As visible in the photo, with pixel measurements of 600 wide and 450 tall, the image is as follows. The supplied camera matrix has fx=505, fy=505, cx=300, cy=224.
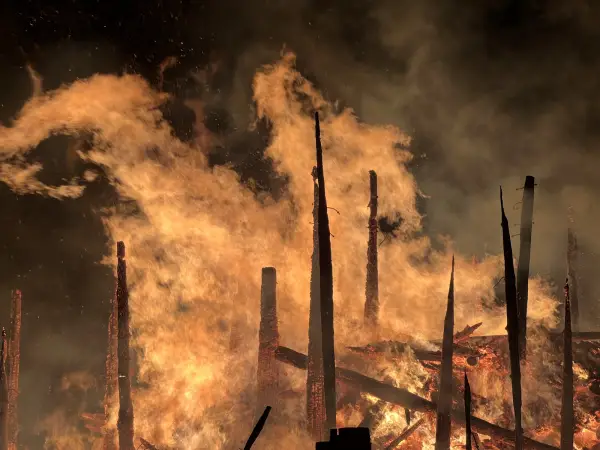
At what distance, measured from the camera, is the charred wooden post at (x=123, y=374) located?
14.8 meters

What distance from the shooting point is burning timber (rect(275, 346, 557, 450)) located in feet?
43.9

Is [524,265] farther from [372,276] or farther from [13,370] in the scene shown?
[13,370]

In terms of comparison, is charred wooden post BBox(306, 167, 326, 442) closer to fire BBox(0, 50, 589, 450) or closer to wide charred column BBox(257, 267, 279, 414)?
wide charred column BBox(257, 267, 279, 414)

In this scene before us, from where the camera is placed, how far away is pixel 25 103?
26.2 meters

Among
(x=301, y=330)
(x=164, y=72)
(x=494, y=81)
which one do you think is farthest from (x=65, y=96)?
(x=494, y=81)

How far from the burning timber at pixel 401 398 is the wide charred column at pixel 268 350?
12.9 inches

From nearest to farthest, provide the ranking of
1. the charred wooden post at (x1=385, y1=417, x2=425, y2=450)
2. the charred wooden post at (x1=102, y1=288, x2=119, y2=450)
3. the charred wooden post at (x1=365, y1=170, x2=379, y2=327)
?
1. the charred wooden post at (x1=385, y1=417, x2=425, y2=450)
2. the charred wooden post at (x1=102, y1=288, x2=119, y2=450)
3. the charred wooden post at (x1=365, y1=170, x2=379, y2=327)

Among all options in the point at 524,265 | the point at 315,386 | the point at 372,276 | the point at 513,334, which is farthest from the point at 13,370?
Result: the point at 524,265

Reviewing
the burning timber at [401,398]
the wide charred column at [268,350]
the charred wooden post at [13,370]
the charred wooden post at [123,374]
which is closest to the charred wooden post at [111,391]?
the charred wooden post at [123,374]

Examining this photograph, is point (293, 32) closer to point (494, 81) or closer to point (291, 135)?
point (291, 135)

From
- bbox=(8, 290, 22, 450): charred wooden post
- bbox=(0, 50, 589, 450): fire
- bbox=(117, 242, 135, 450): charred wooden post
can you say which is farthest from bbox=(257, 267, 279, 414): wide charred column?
bbox=(8, 290, 22, 450): charred wooden post

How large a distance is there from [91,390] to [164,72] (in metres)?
18.9

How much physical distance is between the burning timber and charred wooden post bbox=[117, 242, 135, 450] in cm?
458

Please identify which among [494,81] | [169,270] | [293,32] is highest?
[293,32]
